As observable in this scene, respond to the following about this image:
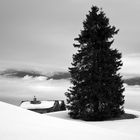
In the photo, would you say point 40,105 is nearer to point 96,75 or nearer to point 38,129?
point 96,75

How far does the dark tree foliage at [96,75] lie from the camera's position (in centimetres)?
2811

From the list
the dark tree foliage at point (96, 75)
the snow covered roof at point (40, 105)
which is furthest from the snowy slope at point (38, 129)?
the snow covered roof at point (40, 105)

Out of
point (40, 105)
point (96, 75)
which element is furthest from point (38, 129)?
point (40, 105)

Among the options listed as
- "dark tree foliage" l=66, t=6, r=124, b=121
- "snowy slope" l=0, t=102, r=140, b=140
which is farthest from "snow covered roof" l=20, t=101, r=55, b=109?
"snowy slope" l=0, t=102, r=140, b=140

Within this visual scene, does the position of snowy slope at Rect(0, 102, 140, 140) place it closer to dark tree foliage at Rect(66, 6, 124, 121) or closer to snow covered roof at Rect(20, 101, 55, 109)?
dark tree foliage at Rect(66, 6, 124, 121)

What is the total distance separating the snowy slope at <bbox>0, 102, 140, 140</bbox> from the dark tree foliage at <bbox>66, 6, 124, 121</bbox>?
62.5 feet

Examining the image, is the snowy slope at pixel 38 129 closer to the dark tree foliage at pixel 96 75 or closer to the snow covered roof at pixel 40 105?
the dark tree foliage at pixel 96 75

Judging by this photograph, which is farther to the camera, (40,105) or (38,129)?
(40,105)

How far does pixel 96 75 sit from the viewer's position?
2827 cm

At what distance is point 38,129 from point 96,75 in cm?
2087

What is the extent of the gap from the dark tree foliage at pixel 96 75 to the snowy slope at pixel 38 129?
62.5ft

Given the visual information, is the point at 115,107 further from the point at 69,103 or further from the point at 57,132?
the point at 57,132

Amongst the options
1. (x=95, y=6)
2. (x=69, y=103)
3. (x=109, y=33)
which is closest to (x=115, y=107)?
(x=69, y=103)

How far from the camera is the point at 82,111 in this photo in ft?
92.9
